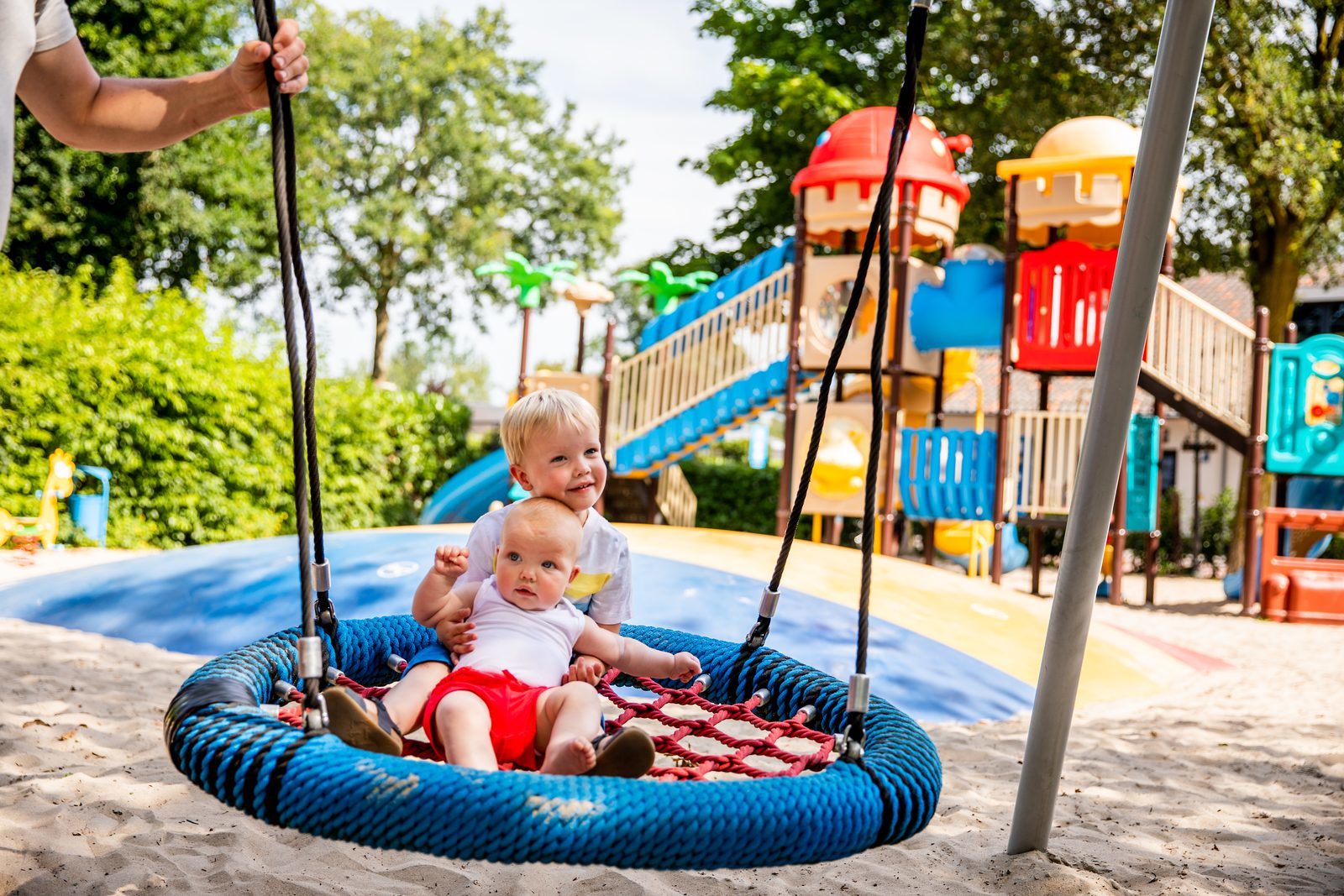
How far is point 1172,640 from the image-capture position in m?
8.30

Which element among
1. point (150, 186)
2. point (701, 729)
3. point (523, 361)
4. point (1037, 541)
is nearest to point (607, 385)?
point (523, 361)

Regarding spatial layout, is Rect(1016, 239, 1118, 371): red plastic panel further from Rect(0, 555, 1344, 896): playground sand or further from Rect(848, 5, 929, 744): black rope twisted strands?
Rect(848, 5, 929, 744): black rope twisted strands

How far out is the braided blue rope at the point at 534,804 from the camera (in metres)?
1.48

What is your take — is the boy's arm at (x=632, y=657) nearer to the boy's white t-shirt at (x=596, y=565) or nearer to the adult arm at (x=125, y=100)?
the boy's white t-shirt at (x=596, y=565)

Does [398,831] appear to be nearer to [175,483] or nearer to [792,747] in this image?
[792,747]

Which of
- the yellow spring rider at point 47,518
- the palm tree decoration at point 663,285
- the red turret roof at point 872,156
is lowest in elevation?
the yellow spring rider at point 47,518

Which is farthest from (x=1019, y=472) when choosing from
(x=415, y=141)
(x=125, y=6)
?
(x=415, y=141)

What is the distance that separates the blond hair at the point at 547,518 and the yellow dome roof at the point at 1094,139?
9145 mm

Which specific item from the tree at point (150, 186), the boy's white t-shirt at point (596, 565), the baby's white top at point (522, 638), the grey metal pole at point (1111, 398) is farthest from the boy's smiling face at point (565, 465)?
the tree at point (150, 186)

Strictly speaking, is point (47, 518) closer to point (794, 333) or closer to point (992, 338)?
point (794, 333)

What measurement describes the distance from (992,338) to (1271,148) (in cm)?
573

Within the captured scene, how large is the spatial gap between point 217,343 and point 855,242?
6.65 metres

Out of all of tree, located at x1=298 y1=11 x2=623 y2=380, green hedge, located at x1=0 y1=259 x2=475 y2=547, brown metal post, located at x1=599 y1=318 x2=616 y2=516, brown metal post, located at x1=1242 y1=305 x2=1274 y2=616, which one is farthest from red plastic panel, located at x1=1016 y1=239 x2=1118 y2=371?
tree, located at x1=298 y1=11 x2=623 y2=380

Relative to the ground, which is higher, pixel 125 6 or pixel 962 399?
pixel 125 6
